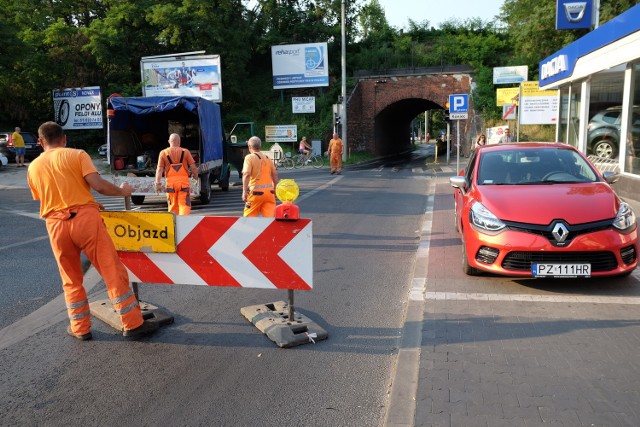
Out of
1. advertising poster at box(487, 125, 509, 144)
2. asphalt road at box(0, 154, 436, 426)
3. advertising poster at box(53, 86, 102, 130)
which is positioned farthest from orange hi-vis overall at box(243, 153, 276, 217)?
advertising poster at box(53, 86, 102, 130)

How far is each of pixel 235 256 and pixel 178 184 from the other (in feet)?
15.7

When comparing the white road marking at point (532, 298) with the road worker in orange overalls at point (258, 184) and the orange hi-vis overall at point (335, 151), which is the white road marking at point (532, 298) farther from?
the orange hi-vis overall at point (335, 151)

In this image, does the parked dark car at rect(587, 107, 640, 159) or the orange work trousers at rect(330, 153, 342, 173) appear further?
the orange work trousers at rect(330, 153, 342, 173)

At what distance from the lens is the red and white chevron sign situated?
177 inches

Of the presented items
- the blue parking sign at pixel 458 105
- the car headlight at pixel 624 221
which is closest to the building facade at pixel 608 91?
the blue parking sign at pixel 458 105

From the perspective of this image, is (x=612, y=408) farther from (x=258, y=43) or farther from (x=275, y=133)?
(x=258, y=43)

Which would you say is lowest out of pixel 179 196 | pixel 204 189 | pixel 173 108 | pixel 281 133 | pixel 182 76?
pixel 204 189

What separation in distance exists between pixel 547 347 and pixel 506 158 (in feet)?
11.6

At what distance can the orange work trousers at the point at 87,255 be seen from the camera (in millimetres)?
4371

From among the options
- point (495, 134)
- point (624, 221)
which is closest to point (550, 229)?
point (624, 221)

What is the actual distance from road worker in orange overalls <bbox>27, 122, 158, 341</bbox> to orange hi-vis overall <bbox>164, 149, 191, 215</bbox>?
4393 mm

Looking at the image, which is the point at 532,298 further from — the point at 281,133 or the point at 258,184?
the point at 281,133

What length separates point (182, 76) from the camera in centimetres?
3353

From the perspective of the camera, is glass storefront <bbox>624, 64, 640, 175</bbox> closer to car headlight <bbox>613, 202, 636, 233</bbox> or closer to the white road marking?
car headlight <bbox>613, 202, 636, 233</bbox>
